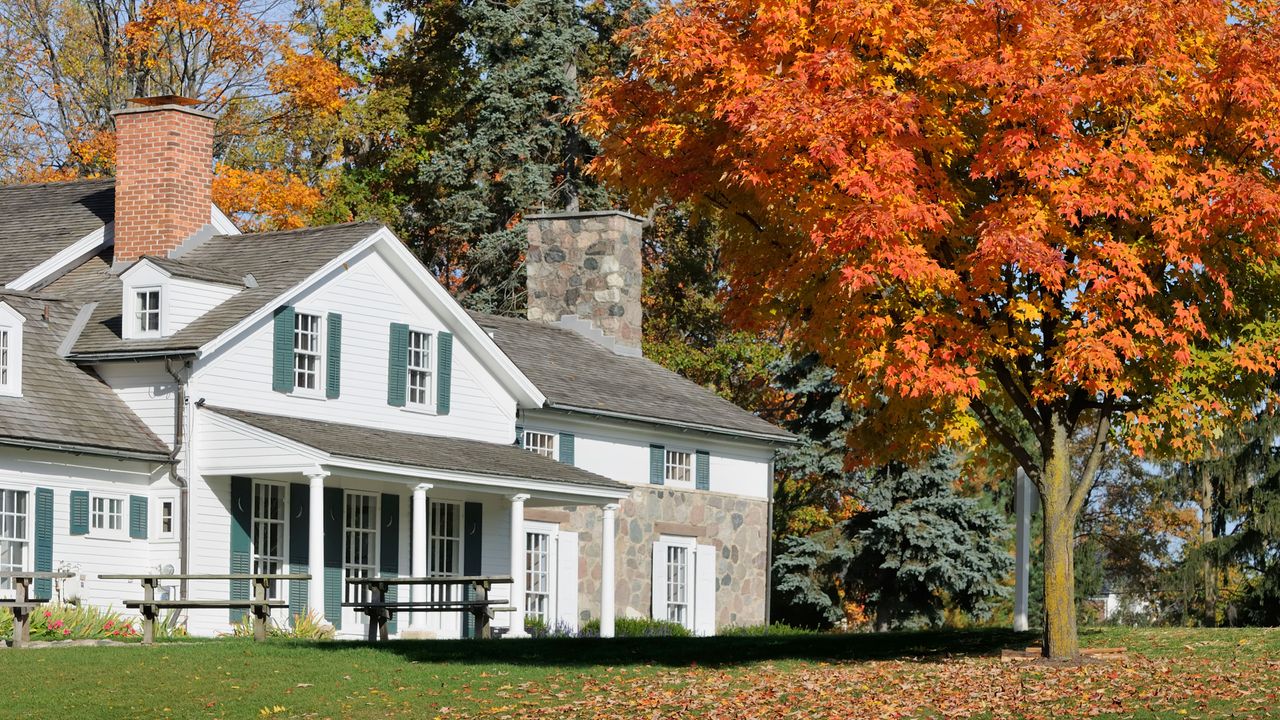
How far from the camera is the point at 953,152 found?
1742cm

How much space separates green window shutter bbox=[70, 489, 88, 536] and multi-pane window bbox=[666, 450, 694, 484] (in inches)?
440

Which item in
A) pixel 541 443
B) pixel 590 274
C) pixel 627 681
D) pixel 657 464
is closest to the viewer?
pixel 627 681

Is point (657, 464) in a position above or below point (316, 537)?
above

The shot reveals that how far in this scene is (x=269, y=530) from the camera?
25078 millimetres

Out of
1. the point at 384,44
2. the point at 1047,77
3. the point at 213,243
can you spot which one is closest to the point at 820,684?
the point at 1047,77

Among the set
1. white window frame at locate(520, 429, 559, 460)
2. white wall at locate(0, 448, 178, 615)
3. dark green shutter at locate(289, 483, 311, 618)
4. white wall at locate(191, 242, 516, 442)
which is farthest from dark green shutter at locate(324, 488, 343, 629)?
white window frame at locate(520, 429, 559, 460)

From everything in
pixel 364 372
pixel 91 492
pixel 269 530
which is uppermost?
pixel 364 372

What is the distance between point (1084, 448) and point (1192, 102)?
124ft

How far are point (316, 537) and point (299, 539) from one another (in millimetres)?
1604

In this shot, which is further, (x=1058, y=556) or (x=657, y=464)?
(x=657, y=464)

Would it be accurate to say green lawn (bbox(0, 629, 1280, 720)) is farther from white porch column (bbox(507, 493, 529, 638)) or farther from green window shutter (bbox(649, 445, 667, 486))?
green window shutter (bbox(649, 445, 667, 486))

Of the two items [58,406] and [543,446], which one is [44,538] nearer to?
[58,406]

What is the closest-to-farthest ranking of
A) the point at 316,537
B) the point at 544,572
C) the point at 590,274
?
the point at 316,537
the point at 544,572
the point at 590,274

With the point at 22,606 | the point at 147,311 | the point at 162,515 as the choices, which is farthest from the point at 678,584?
the point at 22,606
